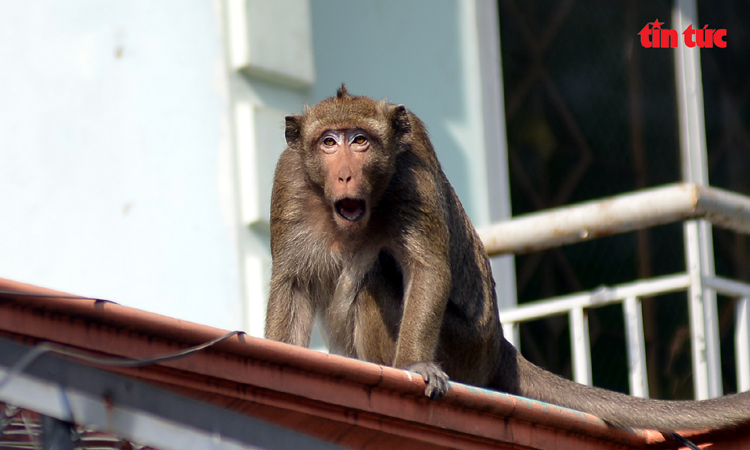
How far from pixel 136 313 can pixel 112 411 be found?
21 centimetres

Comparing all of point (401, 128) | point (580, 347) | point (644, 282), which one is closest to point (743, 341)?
point (644, 282)

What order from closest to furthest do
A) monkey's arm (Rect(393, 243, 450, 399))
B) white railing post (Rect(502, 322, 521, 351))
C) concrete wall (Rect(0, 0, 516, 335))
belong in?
1. monkey's arm (Rect(393, 243, 450, 399))
2. white railing post (Rect(502, 322, 521, 351))
3. concrete wall (Rect(0, 0, 516, 335))

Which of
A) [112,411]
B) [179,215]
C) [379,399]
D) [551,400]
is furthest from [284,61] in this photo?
[112,411]

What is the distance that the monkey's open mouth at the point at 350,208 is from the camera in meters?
3.78

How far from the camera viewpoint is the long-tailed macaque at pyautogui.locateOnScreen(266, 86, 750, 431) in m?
3.81

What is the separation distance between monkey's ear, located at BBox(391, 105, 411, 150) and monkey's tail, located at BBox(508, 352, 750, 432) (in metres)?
1.03

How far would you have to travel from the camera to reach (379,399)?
2.64 metres

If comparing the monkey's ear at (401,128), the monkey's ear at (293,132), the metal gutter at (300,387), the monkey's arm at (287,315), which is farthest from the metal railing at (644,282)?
the metal gutter at (300,387)

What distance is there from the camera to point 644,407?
11.9 feet

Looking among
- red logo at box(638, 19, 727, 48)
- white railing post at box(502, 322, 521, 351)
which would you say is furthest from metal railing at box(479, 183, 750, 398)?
red logo at box(638, 19, 727, 48)

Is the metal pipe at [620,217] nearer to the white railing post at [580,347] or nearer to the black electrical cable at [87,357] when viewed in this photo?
the white railing post at [580,347]

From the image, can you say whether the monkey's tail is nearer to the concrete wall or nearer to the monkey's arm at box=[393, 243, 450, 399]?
the monkey's arm at box=[393, 243, 450, 399]

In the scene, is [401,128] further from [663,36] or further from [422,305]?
[663,36]

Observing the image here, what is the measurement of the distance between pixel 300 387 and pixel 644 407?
160 cm
